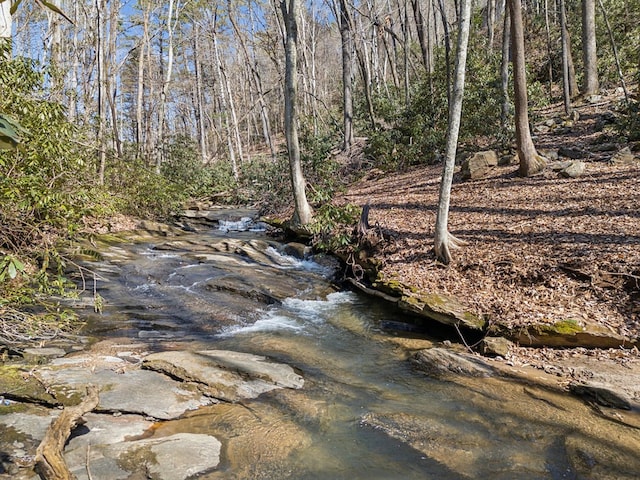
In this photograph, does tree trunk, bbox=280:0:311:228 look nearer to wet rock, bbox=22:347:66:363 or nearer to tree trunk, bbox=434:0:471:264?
tree trunk, bbox=434:0:471:264

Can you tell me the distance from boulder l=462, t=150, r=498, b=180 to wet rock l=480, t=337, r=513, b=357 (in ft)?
25.7

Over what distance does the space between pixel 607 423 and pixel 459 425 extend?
1.48 metres

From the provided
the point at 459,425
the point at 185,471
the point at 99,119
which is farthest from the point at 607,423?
the point at 99,119

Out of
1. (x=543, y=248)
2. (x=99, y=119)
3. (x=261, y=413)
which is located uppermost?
(x=99, y=119)

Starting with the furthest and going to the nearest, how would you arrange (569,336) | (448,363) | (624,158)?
(624,158), (448,363), (569,336)

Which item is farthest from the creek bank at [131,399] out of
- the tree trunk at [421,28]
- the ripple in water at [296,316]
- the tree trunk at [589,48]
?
the tree trunk at [589,48]

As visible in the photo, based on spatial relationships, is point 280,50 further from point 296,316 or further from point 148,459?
point 148,459

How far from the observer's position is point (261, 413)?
4.32 m

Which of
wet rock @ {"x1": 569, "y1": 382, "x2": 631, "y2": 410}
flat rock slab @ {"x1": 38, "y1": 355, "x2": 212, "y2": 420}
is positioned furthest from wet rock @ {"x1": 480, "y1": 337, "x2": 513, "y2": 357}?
flat rock slab @ {"x1": 38, "y1": 355, "x2": 212, "y2": 420}

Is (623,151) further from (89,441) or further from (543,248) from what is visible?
(89,441)

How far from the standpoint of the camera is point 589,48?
16078 millimetres

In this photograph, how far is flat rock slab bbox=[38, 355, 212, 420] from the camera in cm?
405

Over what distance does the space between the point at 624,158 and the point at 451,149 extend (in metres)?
6.21

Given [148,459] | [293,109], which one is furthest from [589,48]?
[148,459]
